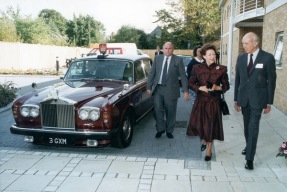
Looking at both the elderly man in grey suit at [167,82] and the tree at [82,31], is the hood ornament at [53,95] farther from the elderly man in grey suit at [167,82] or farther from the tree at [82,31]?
the tree at [82,31]

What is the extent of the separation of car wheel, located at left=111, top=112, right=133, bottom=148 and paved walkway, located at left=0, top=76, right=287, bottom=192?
0.19 meters

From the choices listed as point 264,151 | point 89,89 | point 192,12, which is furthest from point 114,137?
point 192,12

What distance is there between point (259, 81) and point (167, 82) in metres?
2.15

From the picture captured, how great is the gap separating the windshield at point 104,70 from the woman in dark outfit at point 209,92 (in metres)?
2.20

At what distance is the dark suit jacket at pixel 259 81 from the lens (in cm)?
452

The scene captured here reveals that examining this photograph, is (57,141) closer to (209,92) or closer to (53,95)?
(53,95)

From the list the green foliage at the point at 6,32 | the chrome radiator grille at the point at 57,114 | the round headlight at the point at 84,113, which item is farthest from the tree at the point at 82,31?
the round headlight at the point at 84,113

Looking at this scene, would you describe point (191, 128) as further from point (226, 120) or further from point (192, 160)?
point (226, 120)

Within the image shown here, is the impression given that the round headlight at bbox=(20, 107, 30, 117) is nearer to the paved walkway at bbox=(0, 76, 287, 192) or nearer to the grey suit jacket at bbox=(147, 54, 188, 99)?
the paved walkway at bbox=(0, 76, 287, 192)

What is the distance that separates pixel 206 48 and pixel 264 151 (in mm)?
2239

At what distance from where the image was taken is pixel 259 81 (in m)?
4.59

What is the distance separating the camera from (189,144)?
6.31 meters

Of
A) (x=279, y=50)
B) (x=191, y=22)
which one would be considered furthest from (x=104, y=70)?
(x=191, y=22)

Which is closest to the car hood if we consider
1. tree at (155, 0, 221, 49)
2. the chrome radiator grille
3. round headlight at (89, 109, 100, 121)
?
the chrome radiator grille
